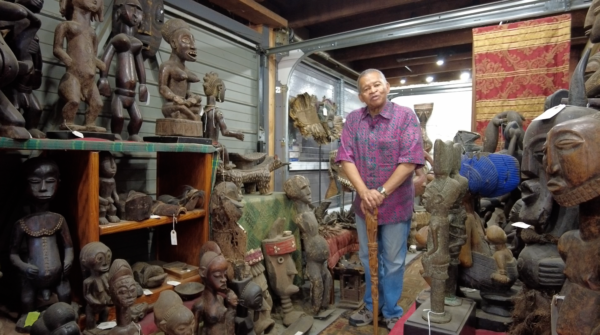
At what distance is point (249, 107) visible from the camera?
4.33m

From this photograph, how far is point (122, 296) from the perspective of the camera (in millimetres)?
1713

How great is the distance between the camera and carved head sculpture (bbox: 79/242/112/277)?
180 centimetres

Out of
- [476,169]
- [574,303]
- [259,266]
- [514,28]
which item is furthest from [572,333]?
[514,28]

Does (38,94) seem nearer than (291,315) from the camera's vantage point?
Yes

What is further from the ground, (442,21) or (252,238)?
(442,21)

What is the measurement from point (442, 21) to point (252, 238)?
8.25ft

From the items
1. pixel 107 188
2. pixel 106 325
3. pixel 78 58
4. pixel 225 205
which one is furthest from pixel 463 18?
pixel 106 325

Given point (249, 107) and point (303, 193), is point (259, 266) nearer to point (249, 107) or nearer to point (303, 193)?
point (303, 193)

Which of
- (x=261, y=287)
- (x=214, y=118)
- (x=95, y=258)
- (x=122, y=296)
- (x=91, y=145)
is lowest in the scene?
(x=261, y=287)

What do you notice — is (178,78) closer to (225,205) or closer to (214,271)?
(225,205)

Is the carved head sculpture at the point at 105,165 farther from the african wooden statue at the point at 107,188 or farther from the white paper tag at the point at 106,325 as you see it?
the white paper tag at the point at 106,325

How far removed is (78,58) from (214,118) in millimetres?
998

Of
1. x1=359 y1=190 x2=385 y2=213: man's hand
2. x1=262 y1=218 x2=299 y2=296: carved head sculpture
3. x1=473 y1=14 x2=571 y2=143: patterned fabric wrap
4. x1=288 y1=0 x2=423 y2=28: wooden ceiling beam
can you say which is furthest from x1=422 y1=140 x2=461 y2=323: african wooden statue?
x1=288 y1=0 x2=423 y2=28: wooden ceiling beam

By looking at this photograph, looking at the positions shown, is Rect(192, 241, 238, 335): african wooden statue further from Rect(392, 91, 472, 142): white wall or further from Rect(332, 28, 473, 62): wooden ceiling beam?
Rect(392, 91, 472, 142): white wall
